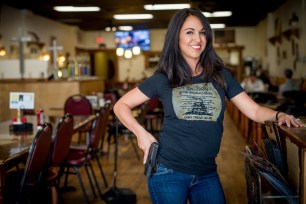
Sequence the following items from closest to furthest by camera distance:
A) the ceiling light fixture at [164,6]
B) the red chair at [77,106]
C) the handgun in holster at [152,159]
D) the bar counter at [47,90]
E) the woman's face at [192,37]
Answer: the handgun in holster at [152,159], the woman's face at [192,37], the red chair at [77,106], the bar counter at [47,90], the ceiling light fixture at [164,6]

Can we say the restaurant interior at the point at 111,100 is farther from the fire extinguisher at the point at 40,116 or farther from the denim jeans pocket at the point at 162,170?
the denim jeans pocket at the point at 162,170

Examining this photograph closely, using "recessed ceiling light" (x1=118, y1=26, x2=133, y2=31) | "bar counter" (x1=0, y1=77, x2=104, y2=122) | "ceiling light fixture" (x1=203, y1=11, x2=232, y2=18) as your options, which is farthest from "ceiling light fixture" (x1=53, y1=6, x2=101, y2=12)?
"recessed ceiling light" (x1=118, y1=26, x2=133, y2=31)

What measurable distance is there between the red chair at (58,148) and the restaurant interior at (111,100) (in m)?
0.01

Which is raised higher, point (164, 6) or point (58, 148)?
point (164, 6)

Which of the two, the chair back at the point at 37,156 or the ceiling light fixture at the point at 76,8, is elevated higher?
the ceiling light fixture at the point at 76,8

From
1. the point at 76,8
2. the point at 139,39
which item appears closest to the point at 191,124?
the point at 76,8

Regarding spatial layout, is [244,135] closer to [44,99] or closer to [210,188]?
[44,99]

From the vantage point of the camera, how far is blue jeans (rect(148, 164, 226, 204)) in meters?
2.00

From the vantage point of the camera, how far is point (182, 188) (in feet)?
6.57

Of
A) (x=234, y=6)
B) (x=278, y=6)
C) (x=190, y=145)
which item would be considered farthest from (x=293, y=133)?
(x=278, y=6)

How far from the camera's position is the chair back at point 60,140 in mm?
3900

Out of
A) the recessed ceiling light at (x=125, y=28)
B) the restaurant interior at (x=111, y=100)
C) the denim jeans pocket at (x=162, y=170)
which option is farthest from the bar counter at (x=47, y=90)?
the recessed ceiling light at (x=125, y=28)

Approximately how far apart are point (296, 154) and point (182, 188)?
1.77ft

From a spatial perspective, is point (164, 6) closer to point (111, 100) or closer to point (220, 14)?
point (220, 14)
